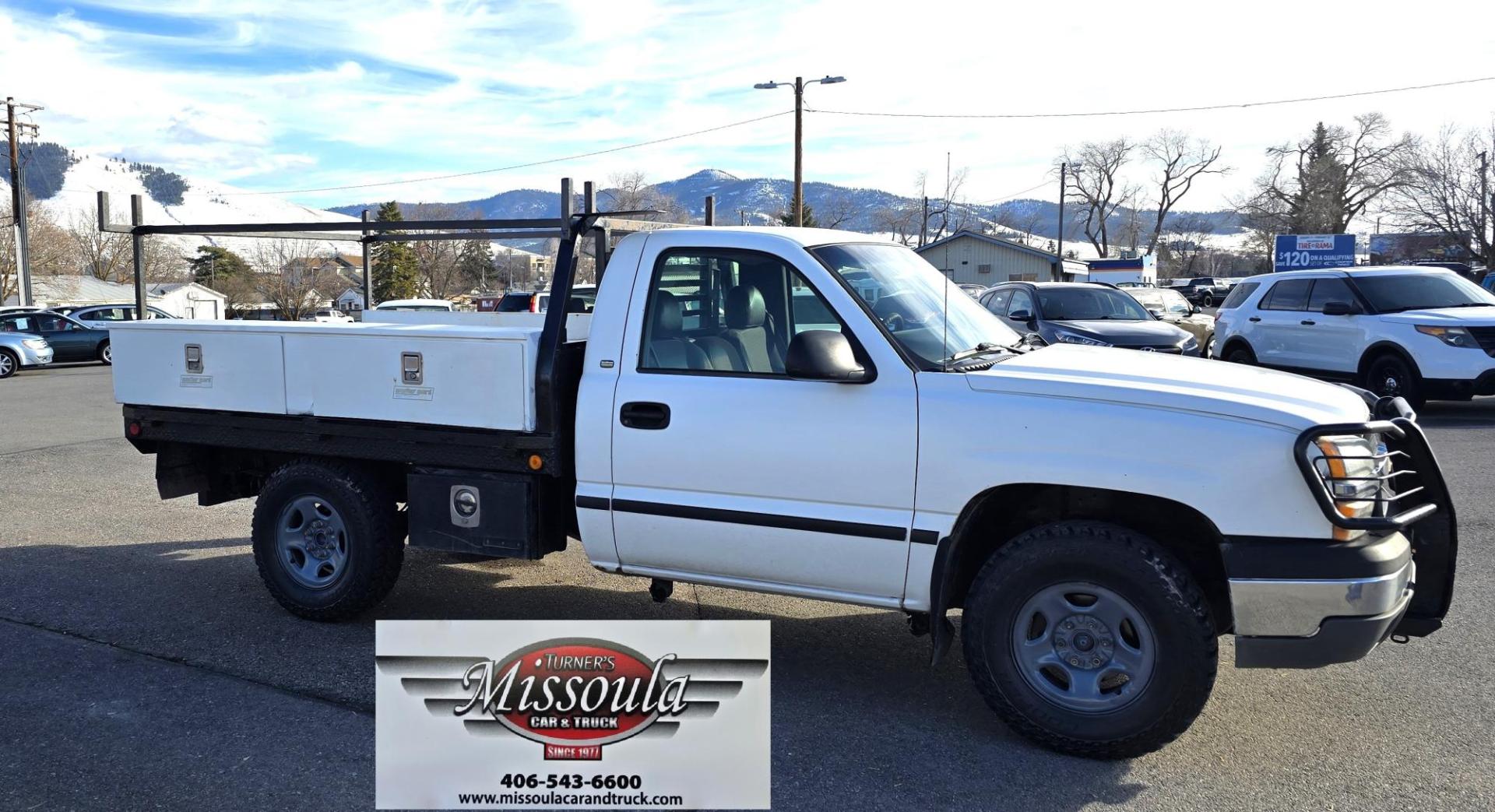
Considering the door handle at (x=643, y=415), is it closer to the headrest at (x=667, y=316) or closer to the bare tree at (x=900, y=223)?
the headrest at (x=667, y=316)

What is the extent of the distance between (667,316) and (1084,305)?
38.2ft

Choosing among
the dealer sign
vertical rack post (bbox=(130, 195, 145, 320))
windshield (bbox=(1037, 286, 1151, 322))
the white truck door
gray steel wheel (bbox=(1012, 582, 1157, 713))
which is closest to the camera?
the dealer sign

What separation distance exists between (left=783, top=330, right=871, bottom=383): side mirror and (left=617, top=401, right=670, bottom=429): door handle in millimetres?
650

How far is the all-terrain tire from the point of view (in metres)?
5.55

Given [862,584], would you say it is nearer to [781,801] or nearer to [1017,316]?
[781,801]

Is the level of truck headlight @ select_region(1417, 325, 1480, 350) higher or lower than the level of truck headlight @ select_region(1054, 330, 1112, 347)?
higher

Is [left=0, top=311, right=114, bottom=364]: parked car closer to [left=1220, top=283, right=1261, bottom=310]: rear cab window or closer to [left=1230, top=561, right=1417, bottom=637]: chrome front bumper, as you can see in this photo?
[left=1220, top=283, right=1261, bottom=310]: rear cab window

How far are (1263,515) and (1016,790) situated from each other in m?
1.26

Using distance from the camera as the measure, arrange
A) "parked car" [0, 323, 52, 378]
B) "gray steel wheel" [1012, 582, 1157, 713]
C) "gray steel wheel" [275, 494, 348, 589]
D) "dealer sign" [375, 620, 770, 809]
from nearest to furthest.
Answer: "dealer sign" [375, 620, 770, 809]
"gray steel wheel" [1012, 582, 1157, 713]
"gray steel wheel" [275, 494, 348, 589]
"parked car" [0, 323, 52, 378]

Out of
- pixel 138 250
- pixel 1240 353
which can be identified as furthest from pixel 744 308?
pixel 1240 353

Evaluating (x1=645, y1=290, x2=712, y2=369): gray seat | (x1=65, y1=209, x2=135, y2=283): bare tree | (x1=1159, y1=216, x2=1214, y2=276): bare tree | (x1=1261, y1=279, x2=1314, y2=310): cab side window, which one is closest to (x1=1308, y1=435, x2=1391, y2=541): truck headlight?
(x1=645, y1=290, x2=712, y2=369): gray seat

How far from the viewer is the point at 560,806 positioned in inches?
114

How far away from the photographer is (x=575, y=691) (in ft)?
9.41

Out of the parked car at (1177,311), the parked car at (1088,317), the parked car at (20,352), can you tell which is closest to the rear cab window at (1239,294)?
the parked car at (1088,317)
